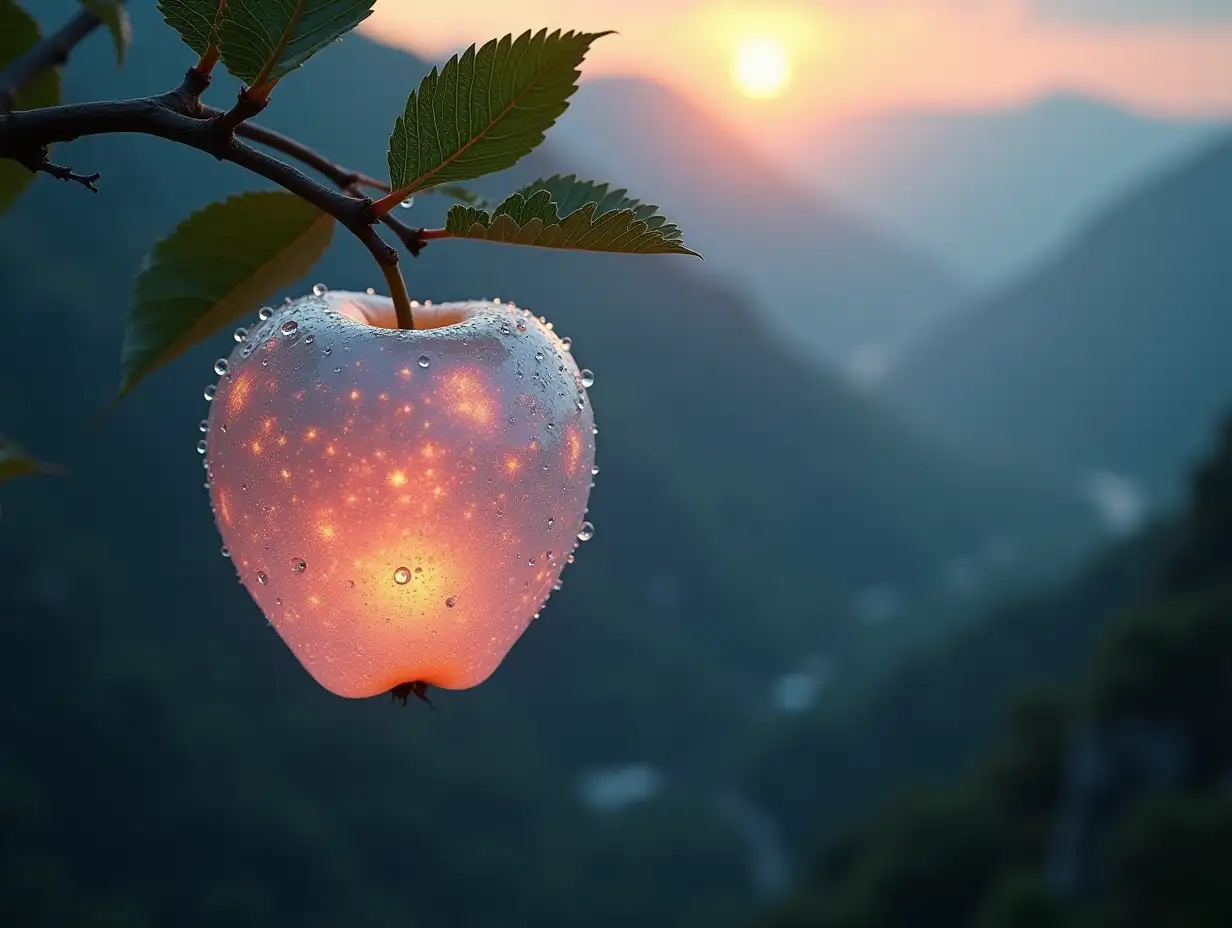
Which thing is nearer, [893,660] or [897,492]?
[893,660]

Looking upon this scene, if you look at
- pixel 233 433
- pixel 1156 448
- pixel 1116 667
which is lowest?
pixel 233 433

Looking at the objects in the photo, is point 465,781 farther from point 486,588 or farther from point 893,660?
point 486,588

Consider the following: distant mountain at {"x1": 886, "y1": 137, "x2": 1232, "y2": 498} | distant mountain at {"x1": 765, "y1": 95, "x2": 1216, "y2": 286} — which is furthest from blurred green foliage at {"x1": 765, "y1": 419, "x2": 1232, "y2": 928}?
distant mountain at {"x1": 765, "y1": 95, "x2": 1216, "y2": 286}

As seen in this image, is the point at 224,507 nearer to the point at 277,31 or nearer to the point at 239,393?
the point at 239,393

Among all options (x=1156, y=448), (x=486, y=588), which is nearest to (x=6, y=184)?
(x=486, y=588)

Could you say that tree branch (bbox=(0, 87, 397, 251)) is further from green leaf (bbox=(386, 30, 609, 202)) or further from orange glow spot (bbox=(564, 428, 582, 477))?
orange glow spot (bbox=(564, 428, 582, 477))

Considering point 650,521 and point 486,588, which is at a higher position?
point 650,521
